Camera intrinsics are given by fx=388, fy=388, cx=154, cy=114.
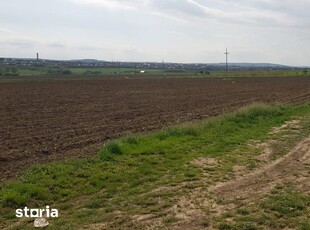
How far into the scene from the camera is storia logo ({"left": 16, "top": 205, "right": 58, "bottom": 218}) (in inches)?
257

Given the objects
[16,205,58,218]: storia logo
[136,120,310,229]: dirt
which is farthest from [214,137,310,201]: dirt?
[16,205,58,218]: storia logo

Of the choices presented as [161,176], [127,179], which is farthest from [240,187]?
[127,179]

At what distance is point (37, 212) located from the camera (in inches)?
263

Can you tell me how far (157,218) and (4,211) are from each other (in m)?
2.65

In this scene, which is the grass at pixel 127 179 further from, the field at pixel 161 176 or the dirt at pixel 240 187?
the dirt at pixel 240 187

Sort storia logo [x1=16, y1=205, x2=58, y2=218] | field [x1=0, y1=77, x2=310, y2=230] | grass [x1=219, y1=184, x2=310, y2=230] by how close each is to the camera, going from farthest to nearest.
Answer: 1. storia logo [x1=16, y1=205, x2=58, y2=218]
2. field [x1=0, y1=77, x2=310, y2=230]
3. grass [x1=219, y1=184, x2=310, y2=230]

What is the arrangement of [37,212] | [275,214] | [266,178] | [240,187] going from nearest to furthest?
[275,214] < [37,212] < [240,187] < [266,178]

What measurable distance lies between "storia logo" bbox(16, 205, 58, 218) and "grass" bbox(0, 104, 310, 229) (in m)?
0.12

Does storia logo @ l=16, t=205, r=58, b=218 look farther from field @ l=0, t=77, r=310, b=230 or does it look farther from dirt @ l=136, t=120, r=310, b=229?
dirt @ l=136, t=120, r=310, b=229

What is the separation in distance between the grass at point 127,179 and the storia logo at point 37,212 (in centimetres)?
12

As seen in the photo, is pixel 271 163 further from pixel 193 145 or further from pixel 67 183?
pixel 67 183

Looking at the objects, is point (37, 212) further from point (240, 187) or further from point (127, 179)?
point (240, 187)

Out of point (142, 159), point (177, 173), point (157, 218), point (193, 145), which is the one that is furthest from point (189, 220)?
point (193, 145)

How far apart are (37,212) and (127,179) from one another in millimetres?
2325
